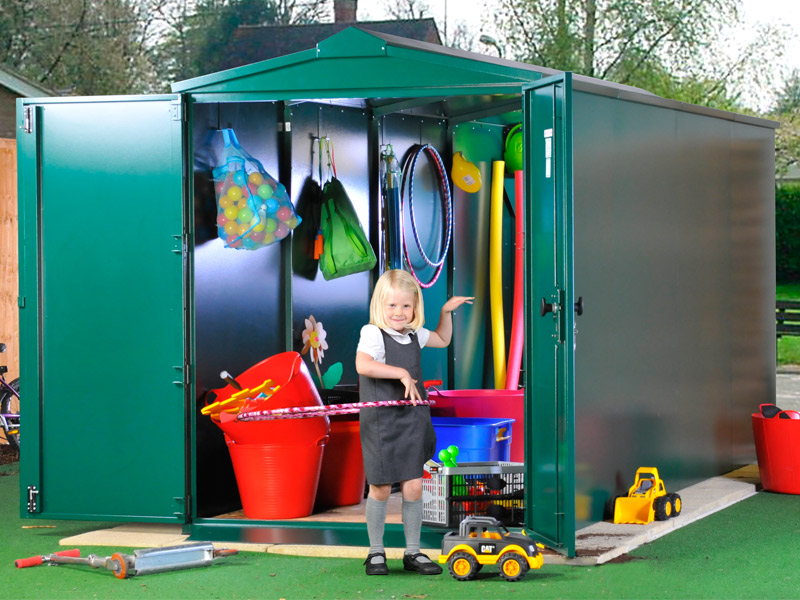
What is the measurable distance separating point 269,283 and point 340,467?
43.0 inches

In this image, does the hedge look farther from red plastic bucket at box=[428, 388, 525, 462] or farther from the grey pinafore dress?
the grey pinafore dress

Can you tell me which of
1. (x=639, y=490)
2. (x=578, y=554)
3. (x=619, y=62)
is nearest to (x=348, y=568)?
(x=578, y=554)

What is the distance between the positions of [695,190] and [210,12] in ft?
95.0

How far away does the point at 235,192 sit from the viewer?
18.9ft

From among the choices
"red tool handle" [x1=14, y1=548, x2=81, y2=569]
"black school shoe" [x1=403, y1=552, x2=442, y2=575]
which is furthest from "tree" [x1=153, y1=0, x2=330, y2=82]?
"black school shoe" [x1=403, y1=552, x2=442, y2=575]

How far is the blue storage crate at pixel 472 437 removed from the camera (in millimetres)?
→ 5875

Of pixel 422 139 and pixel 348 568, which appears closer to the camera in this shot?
pixel 348 568

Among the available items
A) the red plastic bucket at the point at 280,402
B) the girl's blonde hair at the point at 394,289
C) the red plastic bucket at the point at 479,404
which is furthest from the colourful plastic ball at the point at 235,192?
the red plastic bucket at the point at 479,404

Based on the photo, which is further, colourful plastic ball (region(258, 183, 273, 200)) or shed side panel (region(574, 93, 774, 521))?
colourful plastic ball (region(258, 183, 273, 200))

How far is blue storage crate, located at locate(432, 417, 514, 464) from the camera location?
5875mm

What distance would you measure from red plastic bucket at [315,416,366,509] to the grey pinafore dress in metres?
1.23

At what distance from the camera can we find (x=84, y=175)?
5.62m

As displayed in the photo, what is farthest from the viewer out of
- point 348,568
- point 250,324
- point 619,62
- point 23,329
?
point 619,62

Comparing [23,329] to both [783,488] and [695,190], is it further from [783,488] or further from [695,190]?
[783,488]
